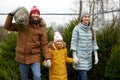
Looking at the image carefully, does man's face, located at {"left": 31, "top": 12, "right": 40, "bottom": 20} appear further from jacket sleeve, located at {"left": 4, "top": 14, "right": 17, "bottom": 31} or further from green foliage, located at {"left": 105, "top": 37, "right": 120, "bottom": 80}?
green foliage, located at {"left": 105, "top": 37, "right": 120, "bottom": 80}

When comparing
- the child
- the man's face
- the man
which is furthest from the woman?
the man's face

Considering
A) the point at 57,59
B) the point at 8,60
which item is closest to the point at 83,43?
the point at 57,59

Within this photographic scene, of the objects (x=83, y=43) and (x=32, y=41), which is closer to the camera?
(x=32, y=41)

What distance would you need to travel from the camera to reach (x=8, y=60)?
8680 millimetres

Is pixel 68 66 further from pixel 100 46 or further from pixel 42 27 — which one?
pixel 42 27

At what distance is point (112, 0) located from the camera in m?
17.3

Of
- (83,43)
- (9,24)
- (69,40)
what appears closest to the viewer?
(9,24)

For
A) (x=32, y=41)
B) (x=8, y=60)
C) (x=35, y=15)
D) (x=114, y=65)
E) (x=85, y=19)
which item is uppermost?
(x=35, y=15)

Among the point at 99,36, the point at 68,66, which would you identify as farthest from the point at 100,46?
the point at 68,66

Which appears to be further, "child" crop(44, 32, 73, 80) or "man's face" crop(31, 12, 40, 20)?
"child" crop(44, 32, 73, 80)

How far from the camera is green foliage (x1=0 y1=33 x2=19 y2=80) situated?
8.07m

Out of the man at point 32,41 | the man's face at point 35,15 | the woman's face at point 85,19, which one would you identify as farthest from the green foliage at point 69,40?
the man's face at point 35,15

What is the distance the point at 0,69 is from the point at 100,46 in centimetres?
227

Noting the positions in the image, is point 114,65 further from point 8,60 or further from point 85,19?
point 8,60
